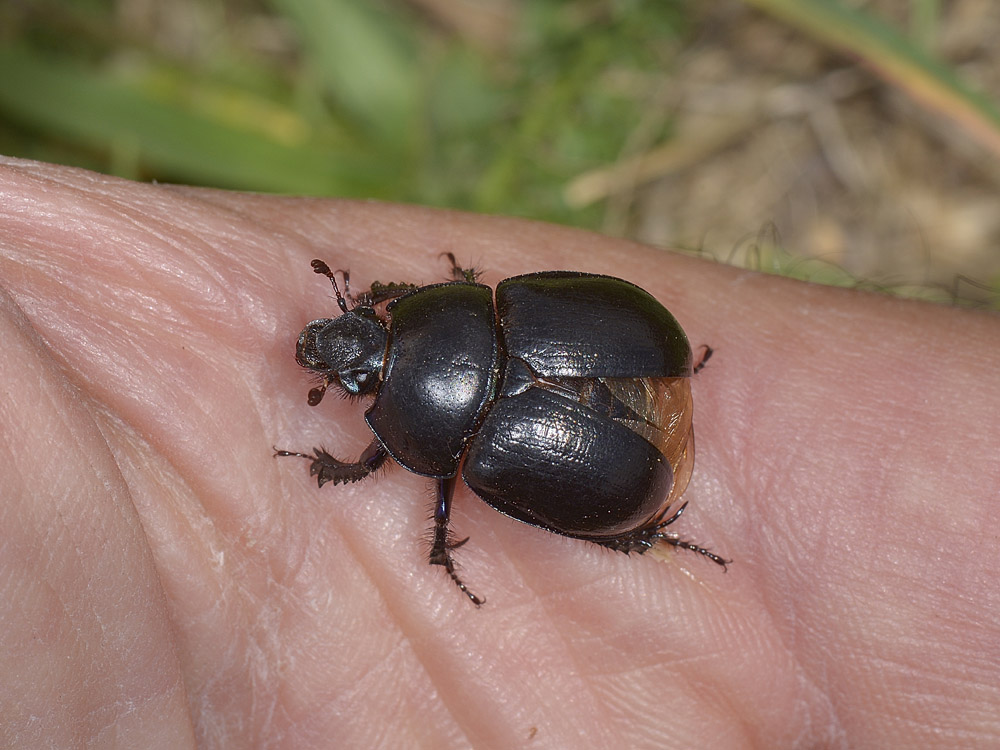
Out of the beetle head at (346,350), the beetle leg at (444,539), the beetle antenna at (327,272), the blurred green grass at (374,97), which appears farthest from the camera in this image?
the blurred green grass at (374,97)

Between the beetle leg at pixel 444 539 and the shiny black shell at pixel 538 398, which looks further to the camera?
the beetle leg at pixel 444 539

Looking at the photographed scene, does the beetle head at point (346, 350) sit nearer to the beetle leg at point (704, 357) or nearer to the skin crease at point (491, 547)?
the skin crease at point (491, 547)

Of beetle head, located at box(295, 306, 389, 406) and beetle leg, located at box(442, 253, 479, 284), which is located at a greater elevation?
beetle leg, located at box(442, 253, 479, 284)

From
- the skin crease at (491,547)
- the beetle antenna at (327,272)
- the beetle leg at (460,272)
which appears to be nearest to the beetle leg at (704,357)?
the skin crease at (491,547)

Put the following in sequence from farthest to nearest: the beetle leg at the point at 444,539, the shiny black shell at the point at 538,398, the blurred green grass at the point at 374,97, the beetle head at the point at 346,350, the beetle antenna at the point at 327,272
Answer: the blurred green grass at the point at 374,97, the beetle antenna at the point at 327,272, the beetle leg at the point at 444,539, the beetle head at the point at 346,350, the shiny black shell at the point at 538,398

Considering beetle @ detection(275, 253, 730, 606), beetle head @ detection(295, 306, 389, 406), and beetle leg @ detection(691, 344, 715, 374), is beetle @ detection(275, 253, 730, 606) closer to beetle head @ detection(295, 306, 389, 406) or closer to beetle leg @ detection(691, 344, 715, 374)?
beetle head @ detection(295, 306, 389, 406)

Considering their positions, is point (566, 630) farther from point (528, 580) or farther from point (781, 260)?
point (781, 260)

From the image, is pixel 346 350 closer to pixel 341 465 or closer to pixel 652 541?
pixel 341 465

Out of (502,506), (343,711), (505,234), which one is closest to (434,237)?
(505,234)

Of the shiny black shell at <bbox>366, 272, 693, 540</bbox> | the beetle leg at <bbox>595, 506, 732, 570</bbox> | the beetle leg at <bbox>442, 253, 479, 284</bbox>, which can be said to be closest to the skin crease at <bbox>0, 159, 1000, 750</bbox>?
the beetle leg at <bbox>595, 506, 732, 570</bbox>
